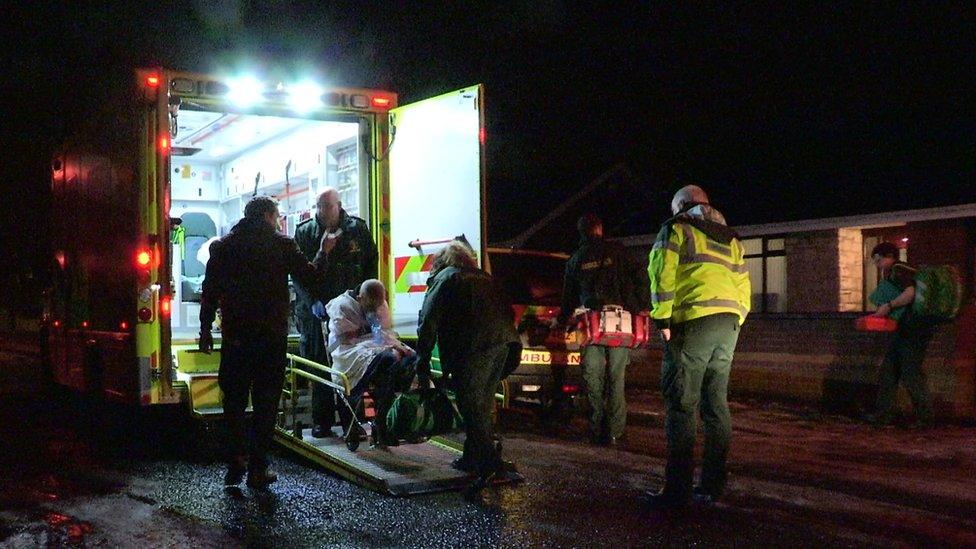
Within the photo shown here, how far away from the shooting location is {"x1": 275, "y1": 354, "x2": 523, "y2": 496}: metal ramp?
6.08 m

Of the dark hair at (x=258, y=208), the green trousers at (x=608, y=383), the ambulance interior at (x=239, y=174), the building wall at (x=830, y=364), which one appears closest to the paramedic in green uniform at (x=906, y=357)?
the building wall at (x=830, y=364)

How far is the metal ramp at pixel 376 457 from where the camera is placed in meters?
6.08

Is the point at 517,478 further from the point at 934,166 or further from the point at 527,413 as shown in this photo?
the point at 934,166

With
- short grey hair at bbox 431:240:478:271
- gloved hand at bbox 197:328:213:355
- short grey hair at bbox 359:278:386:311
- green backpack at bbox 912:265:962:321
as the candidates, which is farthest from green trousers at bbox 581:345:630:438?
gloved hand at bbox 197:328:213:355

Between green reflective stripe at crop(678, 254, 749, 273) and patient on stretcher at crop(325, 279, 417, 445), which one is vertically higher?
green reflective stripe at crop(678, 254, 749, 273)

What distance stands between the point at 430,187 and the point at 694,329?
3277 mm

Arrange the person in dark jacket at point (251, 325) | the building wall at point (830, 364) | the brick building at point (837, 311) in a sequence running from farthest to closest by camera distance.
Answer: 1. the brick building at point (837, 311)
2. the building wall at point (830, 364)
3. the person in dark jacket at point (251, 325)

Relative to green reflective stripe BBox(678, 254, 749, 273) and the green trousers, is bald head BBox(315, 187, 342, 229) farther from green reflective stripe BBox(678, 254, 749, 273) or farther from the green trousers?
green reflective stripe BBox(678, 254, 749, 273)

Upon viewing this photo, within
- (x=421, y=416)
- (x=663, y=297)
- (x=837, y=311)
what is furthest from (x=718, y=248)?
(x=837, y=311)

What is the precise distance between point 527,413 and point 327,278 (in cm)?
335

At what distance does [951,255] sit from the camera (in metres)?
10.7

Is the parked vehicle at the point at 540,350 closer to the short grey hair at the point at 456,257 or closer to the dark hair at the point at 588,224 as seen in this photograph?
the dark hair at the point at 588,224

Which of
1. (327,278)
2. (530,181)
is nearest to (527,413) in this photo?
(327,278)

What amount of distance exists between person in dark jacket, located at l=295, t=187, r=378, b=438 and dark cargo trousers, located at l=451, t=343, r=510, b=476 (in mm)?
1954
